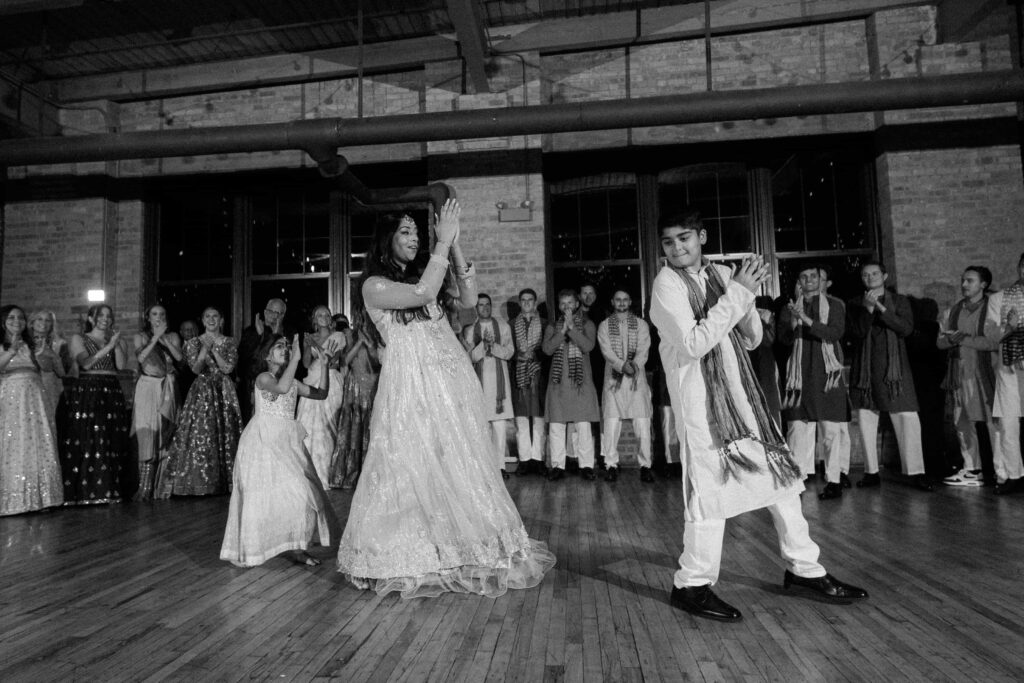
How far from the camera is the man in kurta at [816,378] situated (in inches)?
195

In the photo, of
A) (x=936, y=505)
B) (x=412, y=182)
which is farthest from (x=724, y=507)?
(x=412, y=182)

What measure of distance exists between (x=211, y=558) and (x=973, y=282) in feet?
18.2

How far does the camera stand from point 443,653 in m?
1.94

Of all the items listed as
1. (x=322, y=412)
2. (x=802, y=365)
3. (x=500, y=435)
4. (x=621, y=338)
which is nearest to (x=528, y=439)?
(x=500, y=435)

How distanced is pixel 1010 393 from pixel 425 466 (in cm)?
446

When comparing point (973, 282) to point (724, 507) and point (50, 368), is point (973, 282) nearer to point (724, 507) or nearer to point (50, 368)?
point (724, 507)

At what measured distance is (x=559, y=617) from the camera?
7.30ft

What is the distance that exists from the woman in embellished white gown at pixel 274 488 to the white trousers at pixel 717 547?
170cm

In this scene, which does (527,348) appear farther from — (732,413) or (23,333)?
(23,333)

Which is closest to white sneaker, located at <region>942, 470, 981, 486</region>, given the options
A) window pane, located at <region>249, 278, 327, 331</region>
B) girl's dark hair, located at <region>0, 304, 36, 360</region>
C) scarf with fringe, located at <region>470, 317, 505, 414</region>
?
scarf with fringe, located at <region>470, 317, 505, 414</region>

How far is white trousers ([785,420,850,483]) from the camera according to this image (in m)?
4.83

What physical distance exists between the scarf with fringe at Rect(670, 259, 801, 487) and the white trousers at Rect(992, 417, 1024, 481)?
3.48m

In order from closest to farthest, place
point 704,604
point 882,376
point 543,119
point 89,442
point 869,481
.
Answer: point 704,604
point 869,481
point 882,376
point 89,442
point 543,119

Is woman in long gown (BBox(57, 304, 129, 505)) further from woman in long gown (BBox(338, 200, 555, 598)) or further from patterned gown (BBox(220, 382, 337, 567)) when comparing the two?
woman in long gown (BBox(338, 200, 555, 598))
